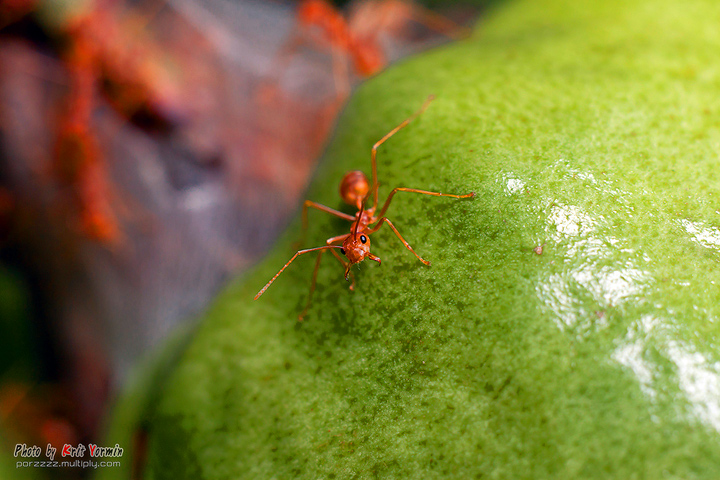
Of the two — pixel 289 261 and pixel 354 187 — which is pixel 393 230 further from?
pixel 289 261

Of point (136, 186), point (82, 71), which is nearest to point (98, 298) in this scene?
point (136, 186)

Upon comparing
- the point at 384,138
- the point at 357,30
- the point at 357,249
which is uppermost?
the point at 357,30

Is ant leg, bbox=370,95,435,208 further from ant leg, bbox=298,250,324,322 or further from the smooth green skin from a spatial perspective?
ant leg, bbox=298,250,324,322

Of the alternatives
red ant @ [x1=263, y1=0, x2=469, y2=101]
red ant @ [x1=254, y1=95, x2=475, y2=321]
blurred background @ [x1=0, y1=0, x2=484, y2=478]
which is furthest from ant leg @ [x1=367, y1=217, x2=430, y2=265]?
red ant @ [x1=263, y1=0, x2=469, y2=101]

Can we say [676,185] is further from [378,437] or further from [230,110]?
[230,110]

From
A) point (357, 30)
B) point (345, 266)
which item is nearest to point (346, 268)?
point (345, 266)

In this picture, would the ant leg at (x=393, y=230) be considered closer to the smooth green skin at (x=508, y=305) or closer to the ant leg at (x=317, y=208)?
the smooth green skin at (x=508, y=305)
